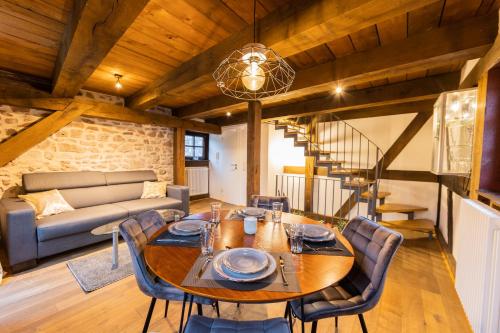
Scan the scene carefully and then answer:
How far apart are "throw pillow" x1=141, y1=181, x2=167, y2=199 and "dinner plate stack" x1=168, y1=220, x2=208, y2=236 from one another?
2.69 m

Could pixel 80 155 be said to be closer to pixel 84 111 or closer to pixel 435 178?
pixel 84 111

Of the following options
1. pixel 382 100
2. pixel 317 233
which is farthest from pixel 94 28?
pixel 382 100

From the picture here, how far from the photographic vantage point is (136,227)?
1386 mm

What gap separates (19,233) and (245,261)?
267 cm

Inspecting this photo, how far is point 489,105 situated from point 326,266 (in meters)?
1.97

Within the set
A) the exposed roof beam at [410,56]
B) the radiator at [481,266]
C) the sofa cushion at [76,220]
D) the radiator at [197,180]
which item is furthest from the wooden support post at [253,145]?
the radiator at [197,180]

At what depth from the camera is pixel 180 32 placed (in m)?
1.86

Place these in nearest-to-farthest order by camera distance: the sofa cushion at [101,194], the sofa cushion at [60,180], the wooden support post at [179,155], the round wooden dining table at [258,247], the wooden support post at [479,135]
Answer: the round wooden dining table at [258,247], the wooden support post at [479,135], the sofa cushion at [60,180], the sofa cushion at [101,194], the wooden support post at [179,155]

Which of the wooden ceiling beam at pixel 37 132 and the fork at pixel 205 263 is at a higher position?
the wooden ceiling beam at pixel 37 132

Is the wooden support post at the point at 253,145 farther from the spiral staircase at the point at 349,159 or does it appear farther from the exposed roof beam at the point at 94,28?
the exposed roof beam at the point at 94,28

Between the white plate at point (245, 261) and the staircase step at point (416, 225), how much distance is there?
3.15 metres

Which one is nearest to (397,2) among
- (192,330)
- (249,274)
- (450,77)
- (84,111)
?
(249,274)

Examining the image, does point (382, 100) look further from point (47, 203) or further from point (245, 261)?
point (47, 203)

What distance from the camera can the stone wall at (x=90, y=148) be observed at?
293 cm
